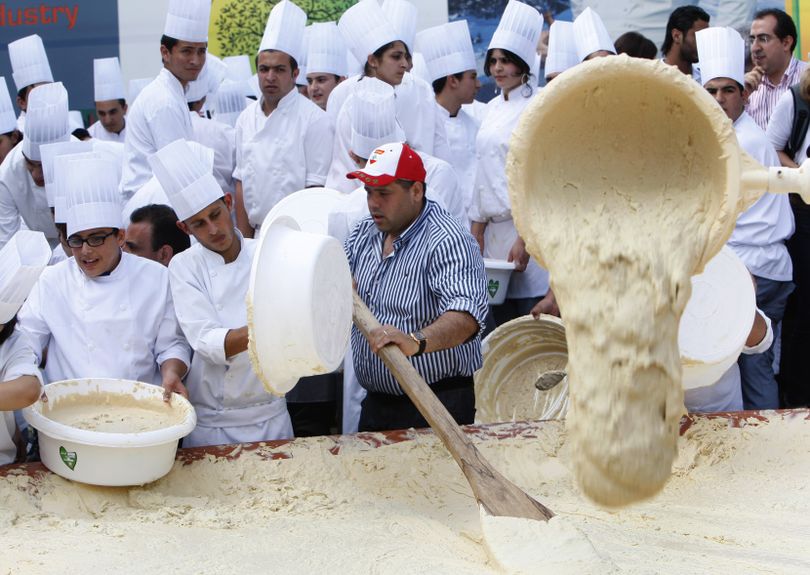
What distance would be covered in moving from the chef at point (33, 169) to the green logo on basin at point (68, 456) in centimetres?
232

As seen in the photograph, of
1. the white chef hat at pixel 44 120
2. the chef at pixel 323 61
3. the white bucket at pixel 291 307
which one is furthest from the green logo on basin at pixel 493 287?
the white chef hat at pixel 44 120

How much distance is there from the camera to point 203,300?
3502mm

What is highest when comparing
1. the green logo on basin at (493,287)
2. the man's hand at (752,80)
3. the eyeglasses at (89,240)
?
the man's hand at (752,80)

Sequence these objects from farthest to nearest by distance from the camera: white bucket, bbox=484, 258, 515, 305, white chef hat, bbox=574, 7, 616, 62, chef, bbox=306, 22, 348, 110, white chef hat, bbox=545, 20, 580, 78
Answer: chef, bbox=306, 22, 348, 110 < white chef hat, bbox=545, 20, 580, 78 < white chef hat, bbox=574, 7, 616, 62 < white bucket, bbox=484, 258, 515, 305

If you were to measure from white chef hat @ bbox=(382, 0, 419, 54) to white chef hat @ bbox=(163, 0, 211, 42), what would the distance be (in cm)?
89

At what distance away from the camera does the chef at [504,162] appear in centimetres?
483

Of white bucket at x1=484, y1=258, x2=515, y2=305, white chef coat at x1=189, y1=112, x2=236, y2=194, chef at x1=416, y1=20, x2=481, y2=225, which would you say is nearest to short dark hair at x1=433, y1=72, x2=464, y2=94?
chef at x1=416, y1=20, x2=481, y2=225

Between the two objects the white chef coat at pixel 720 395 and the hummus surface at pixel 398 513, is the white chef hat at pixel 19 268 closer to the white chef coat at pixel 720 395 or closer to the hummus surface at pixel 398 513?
the hummus surface at pixel 398 513

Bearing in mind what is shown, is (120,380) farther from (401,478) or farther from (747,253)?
(747,253)

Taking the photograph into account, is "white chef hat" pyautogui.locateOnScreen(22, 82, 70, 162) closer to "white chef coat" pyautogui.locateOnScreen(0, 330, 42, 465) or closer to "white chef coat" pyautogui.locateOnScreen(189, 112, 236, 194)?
"white chef coat" pyautogui.locateOnScreen(189, 112, 236, 194)

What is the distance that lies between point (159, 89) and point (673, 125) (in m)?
3.10

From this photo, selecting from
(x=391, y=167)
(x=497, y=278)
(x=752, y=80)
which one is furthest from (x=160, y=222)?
(x=752, y=80)

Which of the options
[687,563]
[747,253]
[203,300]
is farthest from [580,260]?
[747,253]

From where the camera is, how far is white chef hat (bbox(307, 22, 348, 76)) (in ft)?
20.3
